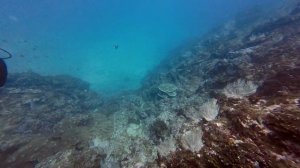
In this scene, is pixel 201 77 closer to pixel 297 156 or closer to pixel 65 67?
pixel 297 156

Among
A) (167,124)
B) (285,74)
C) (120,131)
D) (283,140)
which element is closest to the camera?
(283,140)

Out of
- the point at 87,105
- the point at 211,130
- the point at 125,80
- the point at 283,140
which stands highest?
the point at 283,140

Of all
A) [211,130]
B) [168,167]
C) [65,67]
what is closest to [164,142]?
[168,167]

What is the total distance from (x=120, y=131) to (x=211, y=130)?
5.22 meters

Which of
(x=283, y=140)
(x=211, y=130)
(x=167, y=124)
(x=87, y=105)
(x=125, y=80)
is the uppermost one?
(x=283, y=140)

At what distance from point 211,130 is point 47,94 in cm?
1235

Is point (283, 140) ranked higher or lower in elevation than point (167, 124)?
higher

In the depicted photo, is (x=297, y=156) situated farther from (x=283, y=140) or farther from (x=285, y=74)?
(x=285, y=74)

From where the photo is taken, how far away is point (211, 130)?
3627mm

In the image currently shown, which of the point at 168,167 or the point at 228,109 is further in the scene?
the point at 228,109

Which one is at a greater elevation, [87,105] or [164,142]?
[164,142]

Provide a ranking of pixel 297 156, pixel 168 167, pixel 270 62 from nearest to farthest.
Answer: pixel 297 156, pixel 168 167, pixel 270 62

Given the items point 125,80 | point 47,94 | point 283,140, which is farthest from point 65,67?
point 283,140

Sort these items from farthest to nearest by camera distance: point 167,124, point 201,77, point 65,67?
point 65,67 < point 201,77 < point 167,124
